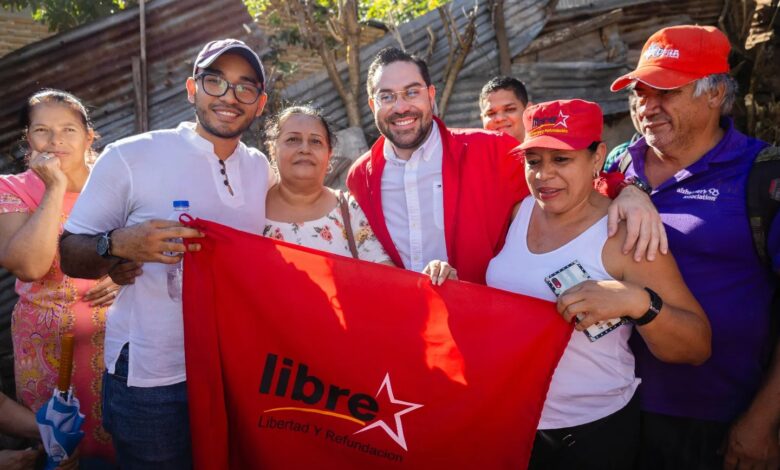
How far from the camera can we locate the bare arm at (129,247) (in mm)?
2125

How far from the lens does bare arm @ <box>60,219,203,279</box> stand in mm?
2125

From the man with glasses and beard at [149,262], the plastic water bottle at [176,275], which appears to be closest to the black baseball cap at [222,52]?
the man with glasses and beard at [149,262]

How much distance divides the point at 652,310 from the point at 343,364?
123cm

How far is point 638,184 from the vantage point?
2443 millimetres

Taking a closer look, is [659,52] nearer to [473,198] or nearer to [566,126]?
[566,126]

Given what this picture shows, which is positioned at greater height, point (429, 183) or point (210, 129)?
point (210, 129)

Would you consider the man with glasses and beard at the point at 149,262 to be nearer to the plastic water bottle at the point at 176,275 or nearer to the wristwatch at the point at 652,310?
the plastic water bottle at the point at 176,275

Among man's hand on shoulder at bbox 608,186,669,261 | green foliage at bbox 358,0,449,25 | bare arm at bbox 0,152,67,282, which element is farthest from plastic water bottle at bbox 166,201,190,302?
green foliage at bbox 358,0,449,25

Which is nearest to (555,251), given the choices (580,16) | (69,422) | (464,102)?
(69,422)

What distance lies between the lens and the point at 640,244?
2020mm

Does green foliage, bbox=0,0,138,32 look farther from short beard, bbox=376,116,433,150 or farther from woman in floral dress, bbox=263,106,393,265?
short beard, bbox=376,116,433,150

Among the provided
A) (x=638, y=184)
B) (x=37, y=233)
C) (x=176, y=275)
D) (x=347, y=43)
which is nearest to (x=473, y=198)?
(x=638, y=184)

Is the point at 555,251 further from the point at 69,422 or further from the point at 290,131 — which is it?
the point at 69,422

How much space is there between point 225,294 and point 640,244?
1.69m
